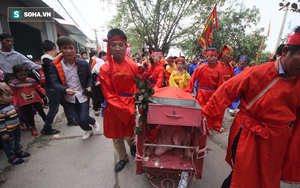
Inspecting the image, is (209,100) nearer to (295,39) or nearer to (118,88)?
(295,39)

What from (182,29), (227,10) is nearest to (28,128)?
(182,29)

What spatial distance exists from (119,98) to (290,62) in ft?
6.17

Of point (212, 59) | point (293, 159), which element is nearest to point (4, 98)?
point (293, 159)

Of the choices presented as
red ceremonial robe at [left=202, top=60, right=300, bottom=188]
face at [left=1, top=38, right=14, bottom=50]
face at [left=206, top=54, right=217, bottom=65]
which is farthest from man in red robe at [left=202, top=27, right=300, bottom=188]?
face at [left=1, top=38, right=14, bottom=50]

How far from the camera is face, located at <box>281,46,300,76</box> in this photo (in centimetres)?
111

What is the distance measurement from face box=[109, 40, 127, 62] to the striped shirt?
1.93m

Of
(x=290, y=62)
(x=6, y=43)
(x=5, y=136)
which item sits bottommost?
(x=5, y=136)

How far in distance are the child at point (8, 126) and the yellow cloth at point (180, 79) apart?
374cm

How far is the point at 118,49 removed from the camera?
200 cm

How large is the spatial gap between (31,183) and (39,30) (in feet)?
34.6

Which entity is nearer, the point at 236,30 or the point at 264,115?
the point at 264,115

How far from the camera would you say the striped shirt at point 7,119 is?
2.11 metres

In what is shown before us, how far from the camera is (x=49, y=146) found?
114 inches

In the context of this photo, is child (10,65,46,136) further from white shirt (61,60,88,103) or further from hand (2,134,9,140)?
white shirt (61,60,88,103)
